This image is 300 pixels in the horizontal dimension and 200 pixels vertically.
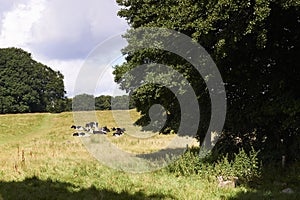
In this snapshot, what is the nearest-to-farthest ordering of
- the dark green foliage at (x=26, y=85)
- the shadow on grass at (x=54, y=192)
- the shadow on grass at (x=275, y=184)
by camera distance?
1. the shadow on grass at (x=54, y=192)
2. the shadow on grass at (x=275, y=184)
3. the dark green foliage at (x=26, y=85)

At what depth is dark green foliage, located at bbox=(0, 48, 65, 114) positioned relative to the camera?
8500cm

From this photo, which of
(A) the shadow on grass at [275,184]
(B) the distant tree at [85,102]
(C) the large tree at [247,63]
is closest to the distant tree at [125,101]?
(C) the large tree at [247,63]

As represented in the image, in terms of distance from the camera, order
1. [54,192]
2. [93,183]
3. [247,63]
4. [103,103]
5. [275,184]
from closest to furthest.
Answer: [54,192] → [93,183] → [275,184] → [247,63] → [103,103]

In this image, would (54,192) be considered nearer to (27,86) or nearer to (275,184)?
(275,184)

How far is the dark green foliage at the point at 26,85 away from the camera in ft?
279

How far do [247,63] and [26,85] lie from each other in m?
82.6

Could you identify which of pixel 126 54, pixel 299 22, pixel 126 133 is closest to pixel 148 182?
pixel 299 22

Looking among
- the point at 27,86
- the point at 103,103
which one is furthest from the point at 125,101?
the point at 103,103

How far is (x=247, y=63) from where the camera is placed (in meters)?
15.2

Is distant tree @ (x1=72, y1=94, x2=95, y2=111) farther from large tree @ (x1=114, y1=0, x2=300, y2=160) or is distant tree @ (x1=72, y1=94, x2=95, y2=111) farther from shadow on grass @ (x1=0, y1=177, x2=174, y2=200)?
shadow on grass @ (x1=0, y1=177, x2=174, y2=200)

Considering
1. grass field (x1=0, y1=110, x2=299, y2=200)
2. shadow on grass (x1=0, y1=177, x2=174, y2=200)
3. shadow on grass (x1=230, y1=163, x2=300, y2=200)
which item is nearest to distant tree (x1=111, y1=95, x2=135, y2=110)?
grass field (x1=0, y1=110, x2=299, y2=200)

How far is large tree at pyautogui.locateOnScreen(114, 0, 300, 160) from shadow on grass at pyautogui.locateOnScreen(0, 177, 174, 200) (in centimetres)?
634

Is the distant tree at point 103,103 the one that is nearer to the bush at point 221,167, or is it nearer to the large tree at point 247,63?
the large tree at point 247,63

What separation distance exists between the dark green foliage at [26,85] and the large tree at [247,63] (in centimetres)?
7413
